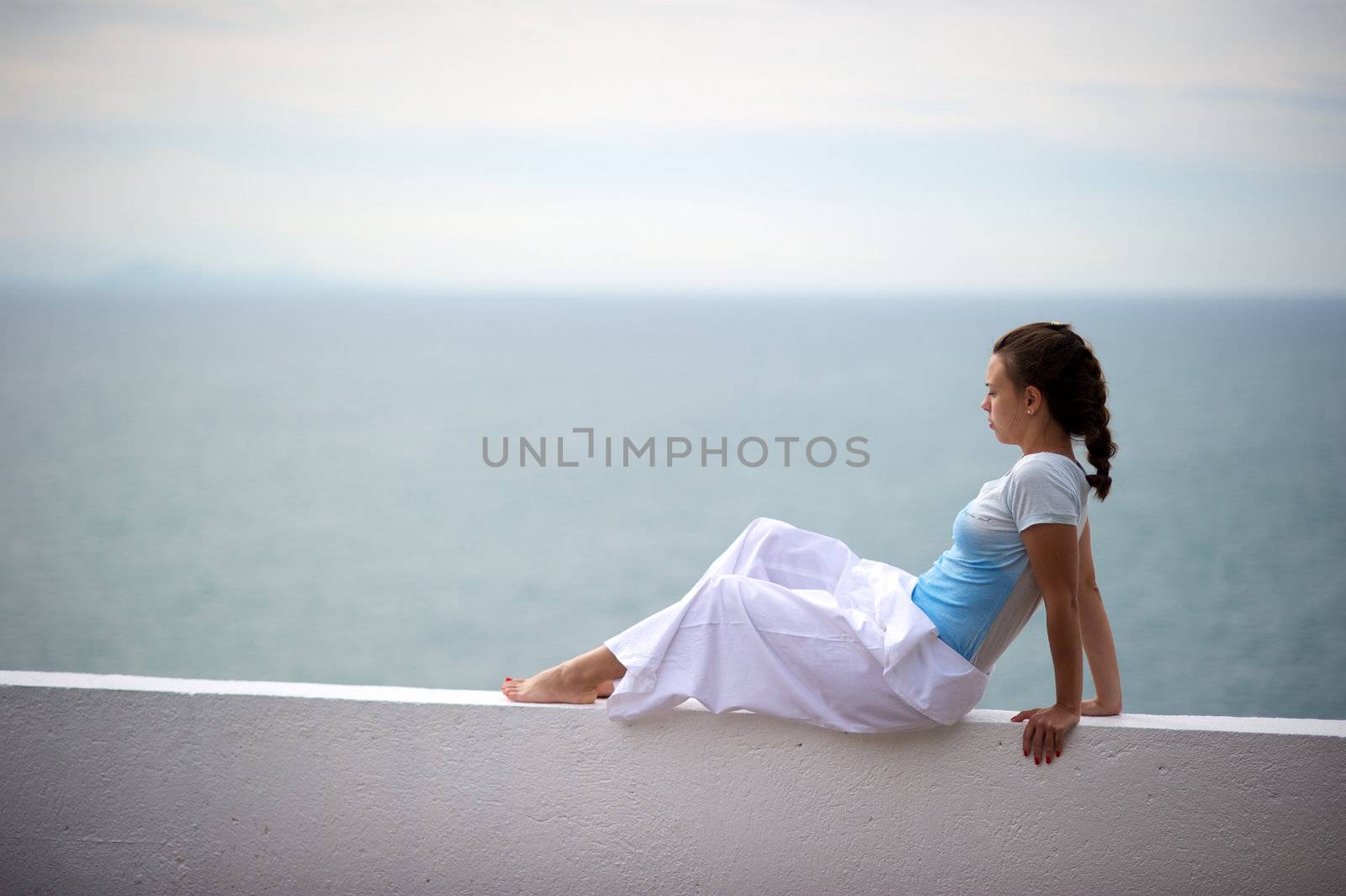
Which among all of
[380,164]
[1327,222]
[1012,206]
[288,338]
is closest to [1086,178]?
[1012,206]

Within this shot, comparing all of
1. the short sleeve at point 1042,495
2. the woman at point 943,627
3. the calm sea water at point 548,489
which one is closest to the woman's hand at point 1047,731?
the woman at point 943,627

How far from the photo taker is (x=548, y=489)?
94.5 feet

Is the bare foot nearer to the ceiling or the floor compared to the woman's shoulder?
nearer to the floor

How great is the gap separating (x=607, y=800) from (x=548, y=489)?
26.8 m

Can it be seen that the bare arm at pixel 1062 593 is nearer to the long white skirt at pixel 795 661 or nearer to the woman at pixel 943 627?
the woman at pixel 943 627

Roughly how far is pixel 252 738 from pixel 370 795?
0.23 m

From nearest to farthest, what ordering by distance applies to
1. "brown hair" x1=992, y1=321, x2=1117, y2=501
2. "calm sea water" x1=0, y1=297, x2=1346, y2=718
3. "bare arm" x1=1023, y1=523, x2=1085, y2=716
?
1. "bare arm" x1=1023, y1=523, x2=1085, y2=716
2. "brown hair" x1=992, y1=321, x2=1117, y2=501
3. "calm sea water" x1=0, y1=297, x2=1346, y2=718

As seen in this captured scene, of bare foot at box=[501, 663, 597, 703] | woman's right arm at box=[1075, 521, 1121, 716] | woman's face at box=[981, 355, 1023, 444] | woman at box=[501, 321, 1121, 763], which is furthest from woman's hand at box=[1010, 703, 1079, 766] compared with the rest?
bare foot at box=[501, 663, 597, 703]

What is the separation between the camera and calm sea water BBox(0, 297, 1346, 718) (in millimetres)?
19734

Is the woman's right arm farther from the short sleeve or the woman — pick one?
the short sleeve

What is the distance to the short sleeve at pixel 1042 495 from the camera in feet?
6.52

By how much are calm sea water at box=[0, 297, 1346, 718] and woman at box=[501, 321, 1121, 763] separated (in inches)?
573

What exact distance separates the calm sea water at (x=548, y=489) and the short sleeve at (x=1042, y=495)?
14.7 metres

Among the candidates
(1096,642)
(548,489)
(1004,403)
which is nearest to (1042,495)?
(1004,403)
